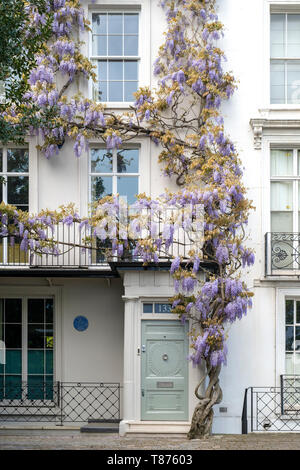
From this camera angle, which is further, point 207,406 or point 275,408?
point 275,408

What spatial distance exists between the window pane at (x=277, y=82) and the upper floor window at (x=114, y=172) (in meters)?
3.37

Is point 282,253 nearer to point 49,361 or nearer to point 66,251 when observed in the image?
Result: point 66,251

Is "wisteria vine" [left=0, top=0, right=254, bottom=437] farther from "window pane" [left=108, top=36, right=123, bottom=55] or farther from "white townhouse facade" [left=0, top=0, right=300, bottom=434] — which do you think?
"window pane" [left=108, top=36, right=123, bottom=55]

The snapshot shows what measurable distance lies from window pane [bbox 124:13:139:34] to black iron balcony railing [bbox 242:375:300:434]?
27.8 ft

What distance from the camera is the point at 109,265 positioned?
50.6 feet

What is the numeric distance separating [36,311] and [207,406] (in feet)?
15.5

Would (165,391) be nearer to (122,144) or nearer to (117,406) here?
(117,406)

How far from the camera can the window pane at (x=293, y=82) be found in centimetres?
1639

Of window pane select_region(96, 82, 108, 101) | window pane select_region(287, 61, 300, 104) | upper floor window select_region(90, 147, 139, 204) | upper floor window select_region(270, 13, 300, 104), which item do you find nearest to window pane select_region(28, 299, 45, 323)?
upper floor window select_region(90, 147, 139, 204)

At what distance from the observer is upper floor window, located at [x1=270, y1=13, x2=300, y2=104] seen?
16.4 meters

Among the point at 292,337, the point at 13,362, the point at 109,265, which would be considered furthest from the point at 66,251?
the point at 292,337

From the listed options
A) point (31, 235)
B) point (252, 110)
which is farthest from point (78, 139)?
point (252, 110)

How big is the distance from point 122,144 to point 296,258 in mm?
4654

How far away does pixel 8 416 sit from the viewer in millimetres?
15844
